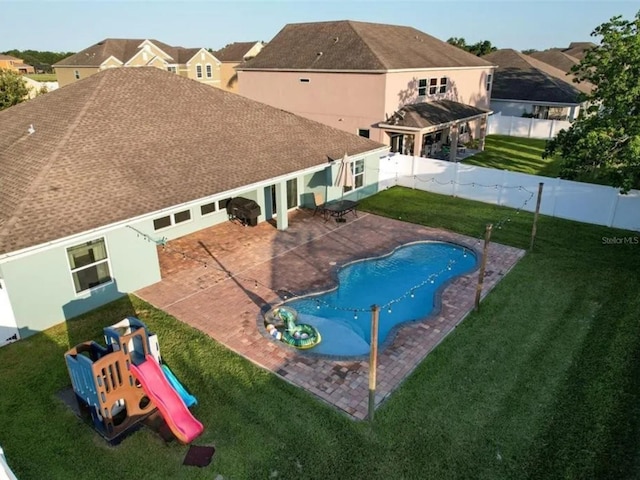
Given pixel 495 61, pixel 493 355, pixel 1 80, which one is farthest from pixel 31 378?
pixel 495 61

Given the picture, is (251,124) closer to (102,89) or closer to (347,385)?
(102,89)

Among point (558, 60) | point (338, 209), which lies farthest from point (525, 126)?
point (338, 209)

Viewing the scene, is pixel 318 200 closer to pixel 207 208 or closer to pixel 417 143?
pixel 207 208

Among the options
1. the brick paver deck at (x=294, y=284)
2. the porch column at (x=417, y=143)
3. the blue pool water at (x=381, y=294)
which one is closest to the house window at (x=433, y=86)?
the porch column at (x=417, y=143)

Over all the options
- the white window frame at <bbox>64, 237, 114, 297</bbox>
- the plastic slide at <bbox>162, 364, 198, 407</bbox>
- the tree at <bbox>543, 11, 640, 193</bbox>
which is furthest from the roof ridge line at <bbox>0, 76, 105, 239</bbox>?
the tree at <bbox>543, 11, 640, 193</bbox>

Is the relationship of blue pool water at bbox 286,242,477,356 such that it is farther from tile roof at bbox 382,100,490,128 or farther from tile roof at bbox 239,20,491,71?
tile roof at bbox 239,20,491,71

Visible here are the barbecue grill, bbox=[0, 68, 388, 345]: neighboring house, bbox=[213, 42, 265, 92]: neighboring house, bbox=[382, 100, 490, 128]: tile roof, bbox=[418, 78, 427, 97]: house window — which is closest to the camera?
bbox=[0, 68, 388, 345]: neighboring house

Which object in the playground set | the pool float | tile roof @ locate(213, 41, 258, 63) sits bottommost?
the pool float
